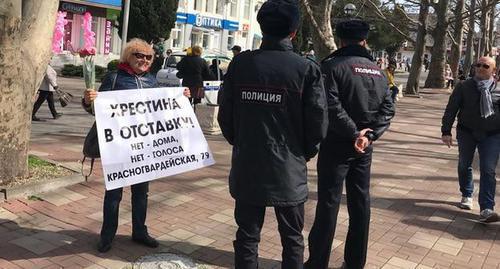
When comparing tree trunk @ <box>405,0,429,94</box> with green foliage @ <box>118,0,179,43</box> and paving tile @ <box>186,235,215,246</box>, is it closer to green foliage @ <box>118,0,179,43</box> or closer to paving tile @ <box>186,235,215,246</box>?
green foliage @ <box>118,0,179,43</box>

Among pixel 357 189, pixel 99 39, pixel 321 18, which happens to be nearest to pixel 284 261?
pixel 357 189

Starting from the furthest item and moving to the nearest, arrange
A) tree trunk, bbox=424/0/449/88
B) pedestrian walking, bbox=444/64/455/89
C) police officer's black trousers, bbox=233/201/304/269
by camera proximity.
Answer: pedestrian walking, bbox=444/64/455/89, tree trunk, bbox=424/0/449/88, police officer's black trousers, bbox=233/201/304/269

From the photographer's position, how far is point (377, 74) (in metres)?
4.13

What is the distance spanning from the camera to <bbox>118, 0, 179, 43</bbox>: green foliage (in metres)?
30.2

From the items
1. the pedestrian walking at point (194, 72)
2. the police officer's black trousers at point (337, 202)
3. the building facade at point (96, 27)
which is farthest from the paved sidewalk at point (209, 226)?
the building facade at point (96, 27)

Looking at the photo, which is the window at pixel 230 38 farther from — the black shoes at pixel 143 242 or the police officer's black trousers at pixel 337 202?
the police officer's black trousers at pixel 337 202

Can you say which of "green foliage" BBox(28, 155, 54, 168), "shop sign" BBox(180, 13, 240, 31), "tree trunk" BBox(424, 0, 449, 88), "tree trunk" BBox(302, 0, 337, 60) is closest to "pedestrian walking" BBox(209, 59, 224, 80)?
"tree trunk" BBox(302, 0, 337, 60)

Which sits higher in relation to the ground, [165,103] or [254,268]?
[165,103]

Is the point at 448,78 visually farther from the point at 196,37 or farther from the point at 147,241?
the point at 147,241

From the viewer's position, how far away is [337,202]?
13.6ft

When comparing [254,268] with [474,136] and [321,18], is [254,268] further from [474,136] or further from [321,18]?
[321,18]

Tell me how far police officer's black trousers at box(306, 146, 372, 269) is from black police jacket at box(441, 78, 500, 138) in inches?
94.3

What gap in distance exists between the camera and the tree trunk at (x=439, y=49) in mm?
27906

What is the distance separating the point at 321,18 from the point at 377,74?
1246cm
